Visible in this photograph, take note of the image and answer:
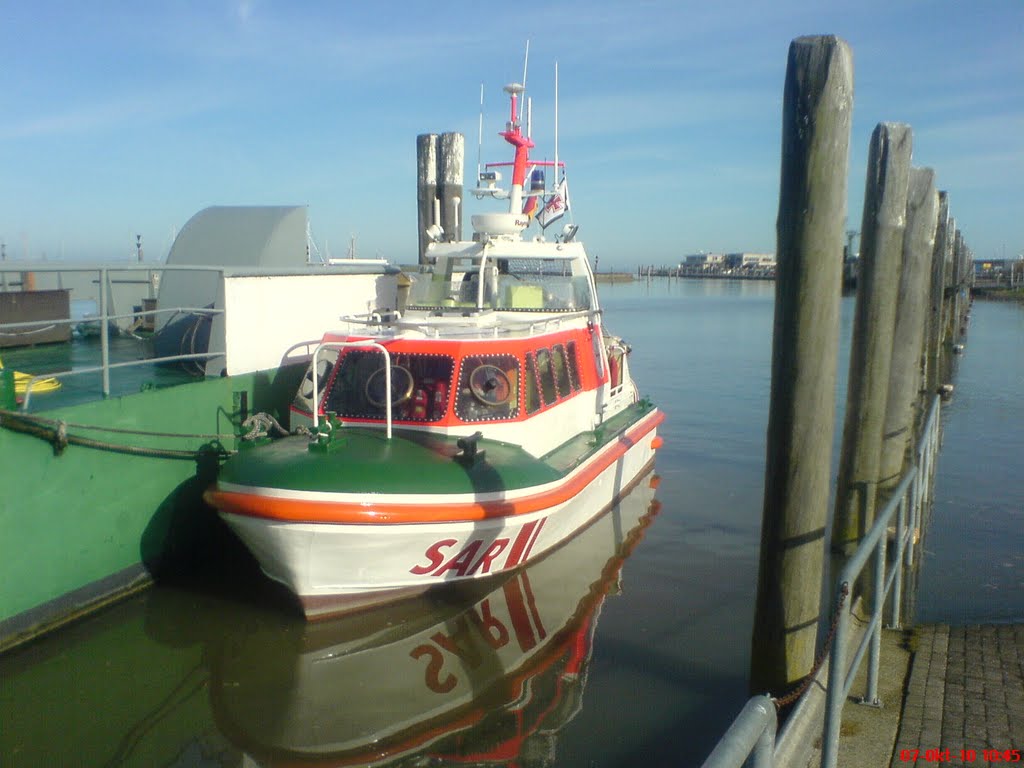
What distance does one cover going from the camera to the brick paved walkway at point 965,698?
400 centimetres

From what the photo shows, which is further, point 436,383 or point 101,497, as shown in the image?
point 436,383

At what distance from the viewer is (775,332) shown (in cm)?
402

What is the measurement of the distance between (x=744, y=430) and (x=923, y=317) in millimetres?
7035

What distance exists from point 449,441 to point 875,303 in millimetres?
3631

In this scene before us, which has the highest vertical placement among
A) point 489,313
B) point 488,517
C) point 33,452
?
point 489,313

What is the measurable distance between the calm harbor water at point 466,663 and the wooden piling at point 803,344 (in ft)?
5.14

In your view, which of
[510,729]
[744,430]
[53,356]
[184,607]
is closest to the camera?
[510,729]

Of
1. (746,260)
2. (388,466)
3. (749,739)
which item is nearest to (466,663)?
(388,466)

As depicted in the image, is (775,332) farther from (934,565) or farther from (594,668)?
(934,565)

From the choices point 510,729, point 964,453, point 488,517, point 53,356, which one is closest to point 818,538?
point 510,729

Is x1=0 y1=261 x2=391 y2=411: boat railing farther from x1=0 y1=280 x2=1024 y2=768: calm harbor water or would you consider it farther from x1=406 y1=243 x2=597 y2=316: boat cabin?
x1=0 y1=280 x2=1024 y2=768: calm harbor water

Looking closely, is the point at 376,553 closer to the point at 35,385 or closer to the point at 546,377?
the point at 546,377

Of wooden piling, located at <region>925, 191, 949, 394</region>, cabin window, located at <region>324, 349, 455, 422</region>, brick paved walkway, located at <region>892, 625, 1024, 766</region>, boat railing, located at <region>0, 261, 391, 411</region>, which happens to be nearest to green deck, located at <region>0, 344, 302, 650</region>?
boat railing, located at <region>0, 261, 391, 411</region>

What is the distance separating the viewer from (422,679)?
6.18 meters
